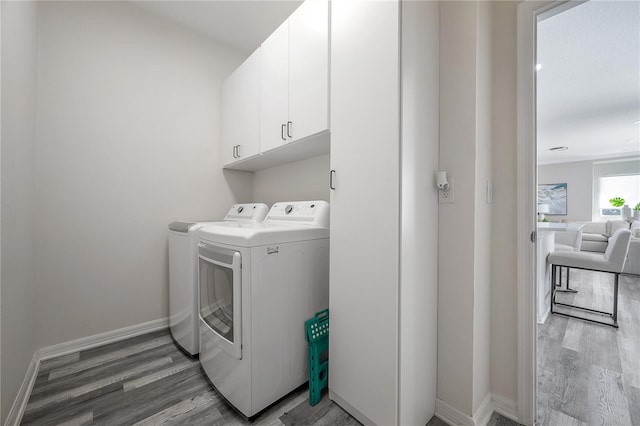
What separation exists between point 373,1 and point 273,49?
94cm

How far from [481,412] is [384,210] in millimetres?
1075

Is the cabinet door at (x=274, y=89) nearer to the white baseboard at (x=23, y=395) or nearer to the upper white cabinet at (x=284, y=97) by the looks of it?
the upper white cabinet at (x=284, y=97)

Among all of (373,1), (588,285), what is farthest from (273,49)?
(588,285)

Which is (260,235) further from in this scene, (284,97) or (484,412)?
(484,412)

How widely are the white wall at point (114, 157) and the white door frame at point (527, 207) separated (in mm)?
2407

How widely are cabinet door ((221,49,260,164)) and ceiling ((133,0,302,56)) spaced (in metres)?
0.40

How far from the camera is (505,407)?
1.22 metres

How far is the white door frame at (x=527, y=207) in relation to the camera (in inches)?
45.1

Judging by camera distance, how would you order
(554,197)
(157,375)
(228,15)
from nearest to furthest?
(157,375) < (228,15) < (554,197)

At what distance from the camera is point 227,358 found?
1272mm

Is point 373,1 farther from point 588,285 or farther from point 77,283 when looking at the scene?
point 588,285

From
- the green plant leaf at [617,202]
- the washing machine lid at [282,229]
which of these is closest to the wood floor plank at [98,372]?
the washing machine lid at [282,229]

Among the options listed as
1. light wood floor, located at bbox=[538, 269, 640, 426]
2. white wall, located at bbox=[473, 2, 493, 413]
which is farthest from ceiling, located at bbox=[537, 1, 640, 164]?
light wood floor, located at bbox=[538, 269, 640, 426]

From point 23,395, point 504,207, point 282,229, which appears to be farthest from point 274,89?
point 23,395
